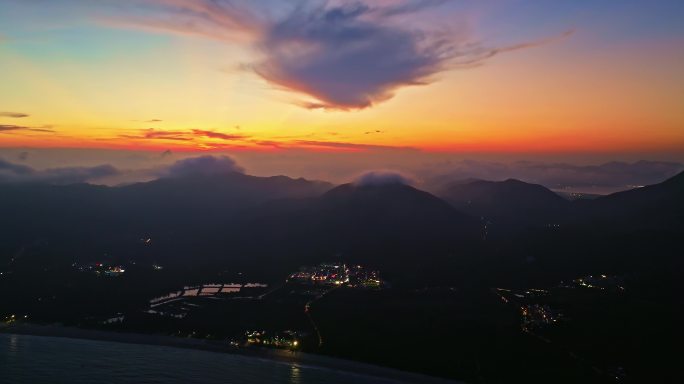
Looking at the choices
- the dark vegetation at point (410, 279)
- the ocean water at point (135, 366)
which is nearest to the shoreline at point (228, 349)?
the ocean water at point (135, 366)

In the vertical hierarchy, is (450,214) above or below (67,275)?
above

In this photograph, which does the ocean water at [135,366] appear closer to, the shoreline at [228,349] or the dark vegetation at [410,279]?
the shoreline at [228,349]

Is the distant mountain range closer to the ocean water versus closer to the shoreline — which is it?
the shoreline

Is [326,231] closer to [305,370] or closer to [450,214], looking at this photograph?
[450,214]

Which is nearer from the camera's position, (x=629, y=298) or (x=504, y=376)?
(x=504, y=376)

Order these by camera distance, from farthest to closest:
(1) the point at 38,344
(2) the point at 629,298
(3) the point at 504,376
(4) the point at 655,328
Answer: (2) the point at 629,298 → (4) the point at 655,328 → (1) the point at 38,344 → (3) the point at 504,376

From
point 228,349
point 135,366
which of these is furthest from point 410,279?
point 135,366

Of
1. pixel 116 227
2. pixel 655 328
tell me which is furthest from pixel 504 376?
pixel 116 227
